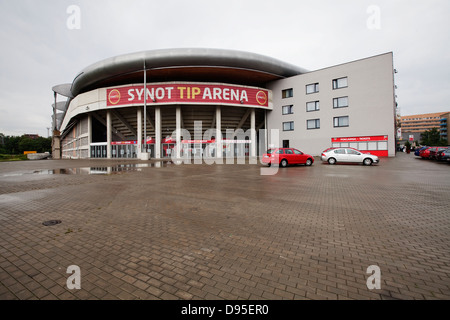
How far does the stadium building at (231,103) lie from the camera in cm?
2938

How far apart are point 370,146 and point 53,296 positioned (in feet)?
116

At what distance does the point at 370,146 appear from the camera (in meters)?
29.6

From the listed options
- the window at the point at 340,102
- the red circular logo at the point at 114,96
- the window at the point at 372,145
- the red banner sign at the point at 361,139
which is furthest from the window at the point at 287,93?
the red circular logo at the point at 114,96

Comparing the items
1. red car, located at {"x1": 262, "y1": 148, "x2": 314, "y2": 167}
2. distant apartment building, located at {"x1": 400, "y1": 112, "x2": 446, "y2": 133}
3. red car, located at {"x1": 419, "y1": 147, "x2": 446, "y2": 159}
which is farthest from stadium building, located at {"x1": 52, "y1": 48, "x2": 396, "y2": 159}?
distant apartment building, located at {"x1": 400, "y1": 112, "x2": 446, "y2": 133}

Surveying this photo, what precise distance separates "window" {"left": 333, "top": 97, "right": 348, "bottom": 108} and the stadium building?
132 mm

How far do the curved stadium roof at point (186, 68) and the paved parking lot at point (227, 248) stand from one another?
27830 mm

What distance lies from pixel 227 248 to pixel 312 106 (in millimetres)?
35459

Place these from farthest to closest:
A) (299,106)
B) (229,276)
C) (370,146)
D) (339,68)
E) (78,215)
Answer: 1. (299,106)
2. (339,68)
3. (370,146)
4. (78,215)
5. (229,276)

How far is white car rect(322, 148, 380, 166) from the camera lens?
1831 cm

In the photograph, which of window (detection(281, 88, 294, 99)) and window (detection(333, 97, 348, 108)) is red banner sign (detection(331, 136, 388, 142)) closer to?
window (detection(333, 97, 348, 108))

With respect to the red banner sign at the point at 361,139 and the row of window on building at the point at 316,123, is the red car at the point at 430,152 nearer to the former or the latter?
the red banner sign at the point at 361,139

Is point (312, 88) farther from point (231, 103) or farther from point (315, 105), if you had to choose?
point (231, 103)
